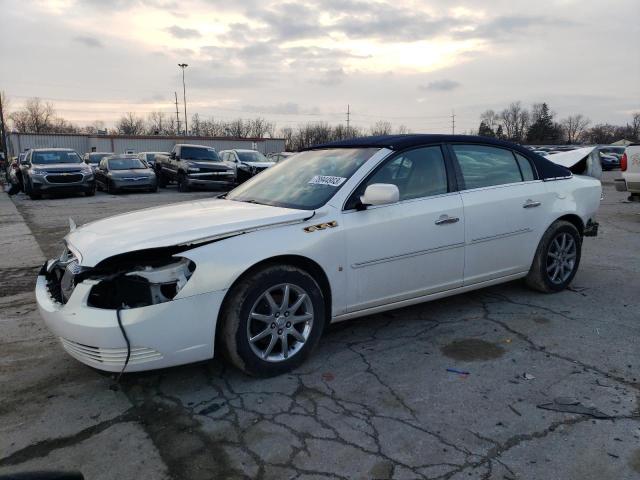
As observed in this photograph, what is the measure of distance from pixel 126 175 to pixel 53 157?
7.93 feet

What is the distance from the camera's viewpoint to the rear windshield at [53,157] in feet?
57.0

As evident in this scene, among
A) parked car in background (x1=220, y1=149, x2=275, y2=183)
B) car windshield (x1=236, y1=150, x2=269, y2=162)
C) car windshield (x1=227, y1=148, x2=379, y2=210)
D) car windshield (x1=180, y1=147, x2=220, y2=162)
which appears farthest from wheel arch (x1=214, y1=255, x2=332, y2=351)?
car windshield (x1=236, y1=150, x2=269, y2=162)

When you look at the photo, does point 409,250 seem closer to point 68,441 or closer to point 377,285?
point 377,285

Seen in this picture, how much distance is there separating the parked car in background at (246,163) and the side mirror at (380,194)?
17.3 meters

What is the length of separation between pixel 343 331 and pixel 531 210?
2.10 m

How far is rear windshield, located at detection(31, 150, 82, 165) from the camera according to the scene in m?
17.4

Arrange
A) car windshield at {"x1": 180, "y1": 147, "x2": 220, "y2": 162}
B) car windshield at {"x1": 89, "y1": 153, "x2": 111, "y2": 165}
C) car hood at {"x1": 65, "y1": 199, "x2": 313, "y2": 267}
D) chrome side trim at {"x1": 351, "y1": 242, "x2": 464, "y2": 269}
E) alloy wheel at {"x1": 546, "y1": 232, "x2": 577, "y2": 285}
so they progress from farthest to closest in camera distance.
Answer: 1. car windshield at {"x1": 89, "y1": 153, "x2": 111, "y2": 165}
2. car windshield at {"x1": 180, "y1": 147, "x2": 220, "y2": 162}
3. alloy wheel at {"x1": 546, "y1": 232, "x2": 577, "y2": 285}
4. chrome side trim at {"x1": 351, "y1": 242, "x2": 464, "y2": 269}
5. car hood at {"x1": 65, "y1": 199, "x2": 313, "y2": 267}

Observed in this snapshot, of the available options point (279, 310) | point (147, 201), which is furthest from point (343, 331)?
point (147, 201)

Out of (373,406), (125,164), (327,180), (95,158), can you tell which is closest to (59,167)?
(125,164)

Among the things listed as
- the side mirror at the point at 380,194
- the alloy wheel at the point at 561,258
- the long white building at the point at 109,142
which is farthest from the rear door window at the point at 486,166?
the long white building at the point at 109,142

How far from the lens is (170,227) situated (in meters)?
3.36

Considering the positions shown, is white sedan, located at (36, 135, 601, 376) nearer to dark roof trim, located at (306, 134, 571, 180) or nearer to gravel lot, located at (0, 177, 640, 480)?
dark roof trim, located at (306, 134, 571, 180)

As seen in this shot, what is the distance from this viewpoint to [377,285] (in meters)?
3.80

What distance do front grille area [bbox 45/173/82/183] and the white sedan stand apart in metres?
14.4
